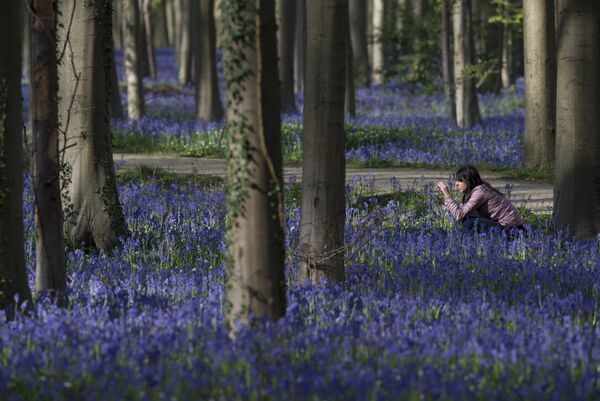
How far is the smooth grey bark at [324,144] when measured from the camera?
7703mm

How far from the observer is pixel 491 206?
35.4 feet

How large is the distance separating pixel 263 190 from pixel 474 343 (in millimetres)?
1567

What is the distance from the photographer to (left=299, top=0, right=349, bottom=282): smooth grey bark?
770 cm

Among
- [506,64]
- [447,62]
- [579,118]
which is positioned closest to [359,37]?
[506,64]

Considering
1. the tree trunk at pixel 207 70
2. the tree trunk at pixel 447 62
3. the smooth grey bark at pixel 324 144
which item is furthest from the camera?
the tree trunk at pixel 447 62

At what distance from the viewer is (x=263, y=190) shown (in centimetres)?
594

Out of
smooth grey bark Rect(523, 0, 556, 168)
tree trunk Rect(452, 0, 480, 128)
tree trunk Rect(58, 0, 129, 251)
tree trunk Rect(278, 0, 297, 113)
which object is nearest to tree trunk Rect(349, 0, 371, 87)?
tree trunk Rect(278, 0, 297, 113)

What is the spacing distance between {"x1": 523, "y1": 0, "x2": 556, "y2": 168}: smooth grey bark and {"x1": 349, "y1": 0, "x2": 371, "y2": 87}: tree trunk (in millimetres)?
17289

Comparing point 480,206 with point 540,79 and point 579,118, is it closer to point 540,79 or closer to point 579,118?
point 579,118

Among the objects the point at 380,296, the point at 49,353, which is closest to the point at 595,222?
the point at 380,296

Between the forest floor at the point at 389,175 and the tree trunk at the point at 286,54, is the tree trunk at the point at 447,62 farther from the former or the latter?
the forest floor at the point at 389,175

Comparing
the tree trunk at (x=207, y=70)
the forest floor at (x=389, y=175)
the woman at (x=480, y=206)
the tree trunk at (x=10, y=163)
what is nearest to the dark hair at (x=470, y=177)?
the woman at (x=480, y=206)

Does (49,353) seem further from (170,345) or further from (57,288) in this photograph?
(57,288)

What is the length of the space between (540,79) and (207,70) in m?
9.78
